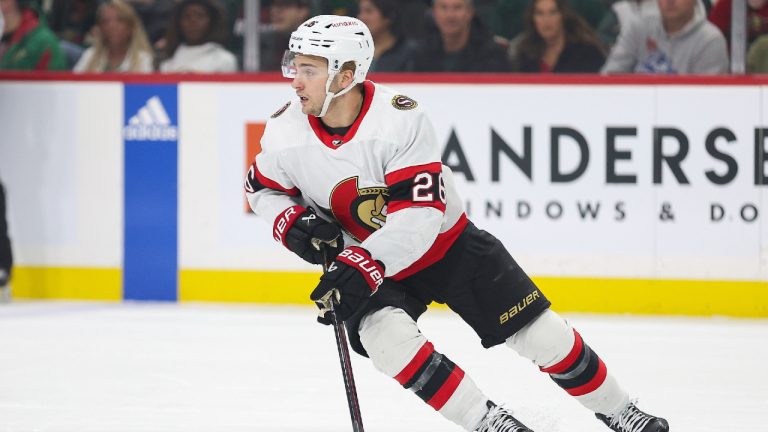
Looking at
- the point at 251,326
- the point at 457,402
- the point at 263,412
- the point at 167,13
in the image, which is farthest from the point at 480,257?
the point at 167,13

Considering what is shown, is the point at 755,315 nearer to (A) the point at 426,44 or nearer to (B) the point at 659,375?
(B) the point at 659,375

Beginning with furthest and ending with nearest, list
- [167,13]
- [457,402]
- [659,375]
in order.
Answer: [167,13], [659,375], [457,402]

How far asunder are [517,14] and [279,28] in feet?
3.38

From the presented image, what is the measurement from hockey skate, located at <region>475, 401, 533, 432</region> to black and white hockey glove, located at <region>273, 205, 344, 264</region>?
1.70 feet

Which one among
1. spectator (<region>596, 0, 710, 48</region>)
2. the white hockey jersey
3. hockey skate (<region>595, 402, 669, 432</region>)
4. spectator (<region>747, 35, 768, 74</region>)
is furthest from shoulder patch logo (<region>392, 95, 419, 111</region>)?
spectator (<region>747, 35, 768, 74</region>)

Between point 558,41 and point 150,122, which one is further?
point 150,122

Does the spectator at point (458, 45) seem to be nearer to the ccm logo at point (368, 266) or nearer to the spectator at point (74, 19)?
the spectator at point (74, 19)

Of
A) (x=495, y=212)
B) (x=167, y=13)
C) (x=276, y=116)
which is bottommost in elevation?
(x=495, y=212)

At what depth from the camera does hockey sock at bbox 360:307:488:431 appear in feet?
9.82

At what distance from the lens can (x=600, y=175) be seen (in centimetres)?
557

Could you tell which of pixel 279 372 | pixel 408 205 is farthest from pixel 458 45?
pixel 408 205

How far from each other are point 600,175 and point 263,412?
227 centimetres

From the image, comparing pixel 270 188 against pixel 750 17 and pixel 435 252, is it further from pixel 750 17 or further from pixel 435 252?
pixel 750 17

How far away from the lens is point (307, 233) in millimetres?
3100
